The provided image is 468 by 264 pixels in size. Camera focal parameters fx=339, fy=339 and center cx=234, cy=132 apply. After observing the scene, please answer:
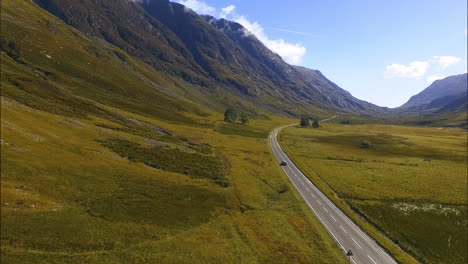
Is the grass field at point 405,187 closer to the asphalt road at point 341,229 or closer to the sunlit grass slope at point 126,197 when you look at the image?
the asphalt road at point 341,229

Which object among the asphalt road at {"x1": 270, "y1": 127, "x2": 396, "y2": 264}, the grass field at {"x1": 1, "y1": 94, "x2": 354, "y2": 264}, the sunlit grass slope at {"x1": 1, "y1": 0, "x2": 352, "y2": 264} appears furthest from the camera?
the asphalt road at {"x1": 270, "y1": 127, "x2": 396, "y2": 264}

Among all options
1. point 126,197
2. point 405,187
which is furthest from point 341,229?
point 405,187

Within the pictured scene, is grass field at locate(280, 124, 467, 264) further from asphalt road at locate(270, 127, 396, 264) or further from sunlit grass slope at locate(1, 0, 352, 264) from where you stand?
sunlit grass slope at locate(1, 0, 352, 264)

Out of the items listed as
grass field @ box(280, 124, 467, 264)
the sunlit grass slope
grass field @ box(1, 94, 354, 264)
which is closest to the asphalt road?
the sunlit grass slope

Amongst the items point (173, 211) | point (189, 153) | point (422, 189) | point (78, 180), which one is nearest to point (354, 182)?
point (422, 189)

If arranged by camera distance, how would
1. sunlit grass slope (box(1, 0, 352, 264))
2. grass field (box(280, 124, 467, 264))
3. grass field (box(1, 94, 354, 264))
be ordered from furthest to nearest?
grass field (box(280, 124, 467, 264)) < sunlit grass slope (box(1, 0, 352, 264)) < grass field (box(1, 94, 354, 264))

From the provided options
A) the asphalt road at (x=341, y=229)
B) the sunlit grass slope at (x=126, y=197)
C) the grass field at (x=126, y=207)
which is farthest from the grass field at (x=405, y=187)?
the grass field at (x=126, y=207)

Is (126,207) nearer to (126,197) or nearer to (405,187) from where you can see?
(126,197)

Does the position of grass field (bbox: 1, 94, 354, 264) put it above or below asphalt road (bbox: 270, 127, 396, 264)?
above
